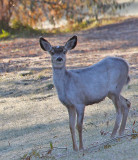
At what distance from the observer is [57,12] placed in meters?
21.8

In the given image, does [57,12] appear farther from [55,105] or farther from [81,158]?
[81,158]

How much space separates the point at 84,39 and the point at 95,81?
11.8m

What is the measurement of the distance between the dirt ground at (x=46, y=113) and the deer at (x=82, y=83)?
0.45m

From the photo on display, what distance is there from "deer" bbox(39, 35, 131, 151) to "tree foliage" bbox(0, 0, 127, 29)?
14675 mm

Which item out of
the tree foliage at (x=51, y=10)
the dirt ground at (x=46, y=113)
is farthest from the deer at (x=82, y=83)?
the tree foliage at (x=51, y=10)

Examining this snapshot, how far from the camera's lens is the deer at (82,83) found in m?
6.36

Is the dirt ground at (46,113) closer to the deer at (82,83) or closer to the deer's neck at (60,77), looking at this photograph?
the deer at (82,83)

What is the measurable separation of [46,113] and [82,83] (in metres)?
2.39

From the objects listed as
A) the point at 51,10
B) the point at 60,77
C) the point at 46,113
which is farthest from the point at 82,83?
the point at 51,10

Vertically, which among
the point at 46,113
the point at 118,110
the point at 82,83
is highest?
the point at 82,83

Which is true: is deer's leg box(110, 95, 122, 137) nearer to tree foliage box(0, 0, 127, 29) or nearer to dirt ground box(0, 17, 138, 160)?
dirt ground box(0, 17, 138, 160)

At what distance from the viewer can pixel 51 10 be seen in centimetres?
2164

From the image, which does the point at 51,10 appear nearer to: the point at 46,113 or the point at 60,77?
the point at 46,113

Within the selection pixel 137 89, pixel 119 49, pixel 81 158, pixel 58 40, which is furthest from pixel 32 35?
pixel 81 158
